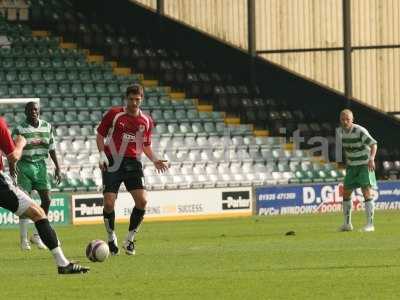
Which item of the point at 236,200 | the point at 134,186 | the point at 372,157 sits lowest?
the point at 236,200

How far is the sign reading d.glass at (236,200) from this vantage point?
101 feet

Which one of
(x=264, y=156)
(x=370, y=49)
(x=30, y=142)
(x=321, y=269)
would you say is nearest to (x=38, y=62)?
(x=264, y=156)

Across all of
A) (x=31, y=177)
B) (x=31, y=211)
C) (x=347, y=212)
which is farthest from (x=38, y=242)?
(x=31, y=211)

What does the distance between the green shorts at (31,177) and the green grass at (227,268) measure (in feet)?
3.14

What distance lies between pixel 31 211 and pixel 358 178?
10.1 m

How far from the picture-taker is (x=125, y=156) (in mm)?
17031

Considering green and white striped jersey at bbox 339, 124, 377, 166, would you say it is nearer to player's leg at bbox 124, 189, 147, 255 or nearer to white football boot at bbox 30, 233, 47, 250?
white football boot at bbox 30, 233, 47, 250

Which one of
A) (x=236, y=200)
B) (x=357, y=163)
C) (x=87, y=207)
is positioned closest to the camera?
(x=357, y=163)

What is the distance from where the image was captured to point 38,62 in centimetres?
3456

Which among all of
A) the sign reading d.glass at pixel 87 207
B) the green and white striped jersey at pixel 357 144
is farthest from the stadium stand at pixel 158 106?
the green and white striped jersey at pixel 357 144

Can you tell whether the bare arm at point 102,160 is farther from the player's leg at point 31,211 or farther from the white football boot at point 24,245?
the white football boot at point 24,245

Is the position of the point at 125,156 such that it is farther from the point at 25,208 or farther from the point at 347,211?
the point at 347,211

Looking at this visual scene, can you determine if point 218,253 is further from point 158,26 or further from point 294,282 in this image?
point 158,26

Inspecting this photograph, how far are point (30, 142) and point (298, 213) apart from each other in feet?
41.5
